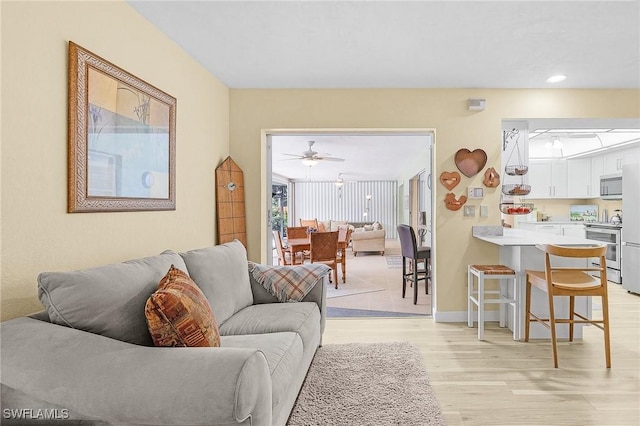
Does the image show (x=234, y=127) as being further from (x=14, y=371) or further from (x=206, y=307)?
(x=14, y=371)

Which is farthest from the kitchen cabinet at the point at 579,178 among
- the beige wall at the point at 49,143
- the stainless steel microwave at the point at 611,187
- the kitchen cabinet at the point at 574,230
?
the beige wall at the point at 49,143

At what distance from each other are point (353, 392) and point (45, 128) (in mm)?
2232

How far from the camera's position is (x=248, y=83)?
3.90 m

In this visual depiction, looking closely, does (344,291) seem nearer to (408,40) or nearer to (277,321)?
(277,321)

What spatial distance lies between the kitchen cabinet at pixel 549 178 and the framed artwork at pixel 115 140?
287 inches

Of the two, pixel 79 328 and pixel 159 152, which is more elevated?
pixel 159 152

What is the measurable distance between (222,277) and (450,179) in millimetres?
2631

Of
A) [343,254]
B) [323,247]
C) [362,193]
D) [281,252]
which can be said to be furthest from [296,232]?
[362,193]

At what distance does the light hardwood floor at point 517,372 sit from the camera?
87.9 inches

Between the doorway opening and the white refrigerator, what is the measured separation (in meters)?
2.65

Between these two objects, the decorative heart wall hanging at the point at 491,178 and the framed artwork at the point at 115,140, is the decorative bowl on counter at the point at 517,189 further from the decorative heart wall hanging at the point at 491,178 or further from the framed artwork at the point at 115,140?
the framed artwork at the point at 115,140

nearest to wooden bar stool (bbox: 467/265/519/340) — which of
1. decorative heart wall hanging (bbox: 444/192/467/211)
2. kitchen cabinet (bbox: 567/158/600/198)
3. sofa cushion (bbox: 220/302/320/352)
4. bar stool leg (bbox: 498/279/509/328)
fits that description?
bar stool leg (bbox: 498/279/509/328)

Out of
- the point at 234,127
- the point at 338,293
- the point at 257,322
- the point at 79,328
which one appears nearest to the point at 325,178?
the point at 338,293

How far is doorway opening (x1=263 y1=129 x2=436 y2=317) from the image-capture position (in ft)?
14.5
